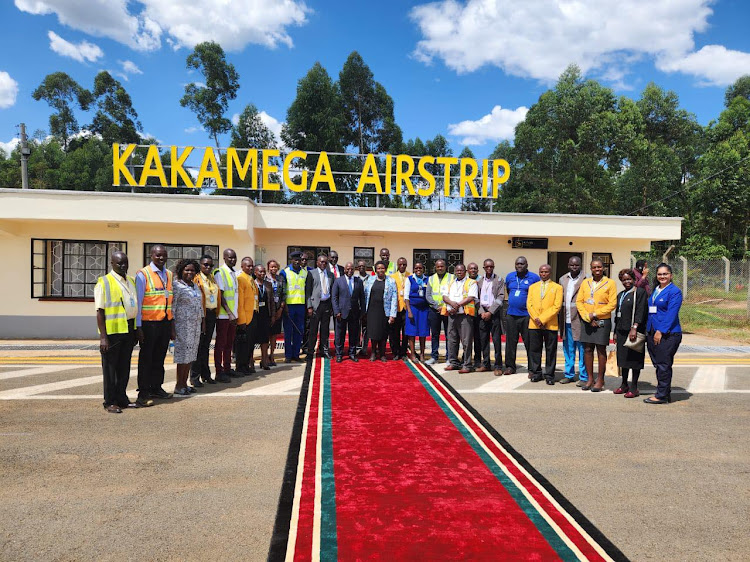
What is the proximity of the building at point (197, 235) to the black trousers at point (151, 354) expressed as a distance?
6288mm

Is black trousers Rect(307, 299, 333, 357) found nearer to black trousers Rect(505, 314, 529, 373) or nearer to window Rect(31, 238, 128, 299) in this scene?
black trousers Rect(505, 314, 529, 373)

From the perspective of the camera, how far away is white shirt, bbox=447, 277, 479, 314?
846 cm

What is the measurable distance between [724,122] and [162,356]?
133ft

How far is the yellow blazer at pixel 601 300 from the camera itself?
23.7 feet

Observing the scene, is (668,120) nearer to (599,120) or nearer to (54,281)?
(599,120)

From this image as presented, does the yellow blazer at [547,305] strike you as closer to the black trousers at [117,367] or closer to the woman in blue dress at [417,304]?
the woman in blue dress at [417,304]

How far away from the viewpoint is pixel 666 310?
653cm

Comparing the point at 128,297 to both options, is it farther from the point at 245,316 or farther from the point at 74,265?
the point at 74,265

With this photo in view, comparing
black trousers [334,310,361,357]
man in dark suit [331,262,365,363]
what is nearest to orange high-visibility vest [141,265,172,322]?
man in dark suit [331,262,365,363]

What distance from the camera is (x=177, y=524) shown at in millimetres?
3391

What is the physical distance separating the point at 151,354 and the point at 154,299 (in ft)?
2.34

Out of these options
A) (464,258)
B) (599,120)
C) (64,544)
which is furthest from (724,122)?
(64,544)

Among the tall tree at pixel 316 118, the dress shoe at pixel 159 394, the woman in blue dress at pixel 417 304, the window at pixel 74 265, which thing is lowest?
the dress shoe at pixel 159 394

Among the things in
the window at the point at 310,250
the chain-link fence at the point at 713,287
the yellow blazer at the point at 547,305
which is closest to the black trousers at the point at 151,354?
the yellow blazer at the point at 547,305
